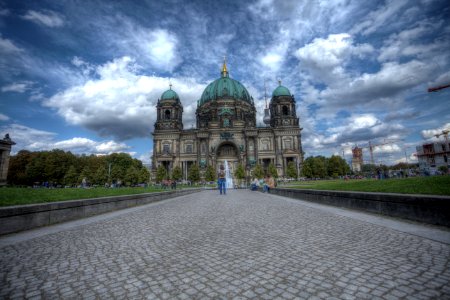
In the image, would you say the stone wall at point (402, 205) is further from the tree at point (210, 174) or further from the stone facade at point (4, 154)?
the tree at point (210, 174)

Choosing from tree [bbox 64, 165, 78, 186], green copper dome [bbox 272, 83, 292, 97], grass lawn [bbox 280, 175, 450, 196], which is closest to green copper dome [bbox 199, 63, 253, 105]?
green copper dome [bbox 272, 83, 292, 97]

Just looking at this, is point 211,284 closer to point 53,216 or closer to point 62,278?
point 62,278

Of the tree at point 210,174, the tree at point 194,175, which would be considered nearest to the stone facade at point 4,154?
the tree at point 194,175

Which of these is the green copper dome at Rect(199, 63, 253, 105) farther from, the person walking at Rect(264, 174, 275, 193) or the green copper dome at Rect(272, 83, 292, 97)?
the person walking at Rect(264, 174, 275, 193)

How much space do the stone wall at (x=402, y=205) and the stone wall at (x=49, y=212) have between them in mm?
9700

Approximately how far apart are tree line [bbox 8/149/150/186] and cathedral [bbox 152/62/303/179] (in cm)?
1081

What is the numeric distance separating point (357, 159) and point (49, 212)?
204m

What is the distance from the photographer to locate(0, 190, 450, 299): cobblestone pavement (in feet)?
8.75

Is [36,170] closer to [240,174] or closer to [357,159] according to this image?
[240,174]

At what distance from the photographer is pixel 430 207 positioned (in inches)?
223

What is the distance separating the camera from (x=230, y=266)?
11.3 ft

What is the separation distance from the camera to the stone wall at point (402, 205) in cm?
541

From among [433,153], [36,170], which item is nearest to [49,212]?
[36,170]

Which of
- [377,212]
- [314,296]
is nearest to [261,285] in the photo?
[314,296]
